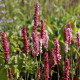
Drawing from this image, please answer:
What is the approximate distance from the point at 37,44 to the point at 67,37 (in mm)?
352

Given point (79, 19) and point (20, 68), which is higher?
point (79, 19)

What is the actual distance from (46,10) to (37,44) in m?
3.94

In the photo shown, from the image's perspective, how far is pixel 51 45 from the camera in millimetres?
2678

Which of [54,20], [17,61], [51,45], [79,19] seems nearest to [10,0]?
[54,20]

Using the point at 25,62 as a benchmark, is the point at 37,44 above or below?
above

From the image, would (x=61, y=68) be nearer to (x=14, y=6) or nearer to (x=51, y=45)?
(x=51, y=45)

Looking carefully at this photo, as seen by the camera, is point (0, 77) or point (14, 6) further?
point (14, 6)

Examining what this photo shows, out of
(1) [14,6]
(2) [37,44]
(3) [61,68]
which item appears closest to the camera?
(2) [37,44]

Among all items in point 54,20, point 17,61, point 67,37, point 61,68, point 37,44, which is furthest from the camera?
point 54,20

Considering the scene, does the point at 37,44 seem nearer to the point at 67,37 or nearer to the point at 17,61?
the point at 67,37

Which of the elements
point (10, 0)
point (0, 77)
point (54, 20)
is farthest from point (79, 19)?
point (0, 77)

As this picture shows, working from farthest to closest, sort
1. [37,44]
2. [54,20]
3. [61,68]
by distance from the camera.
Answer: [54,20] < [61,68] < [37,44]

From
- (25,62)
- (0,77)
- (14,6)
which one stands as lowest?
(0,77)

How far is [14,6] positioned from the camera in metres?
5.00
